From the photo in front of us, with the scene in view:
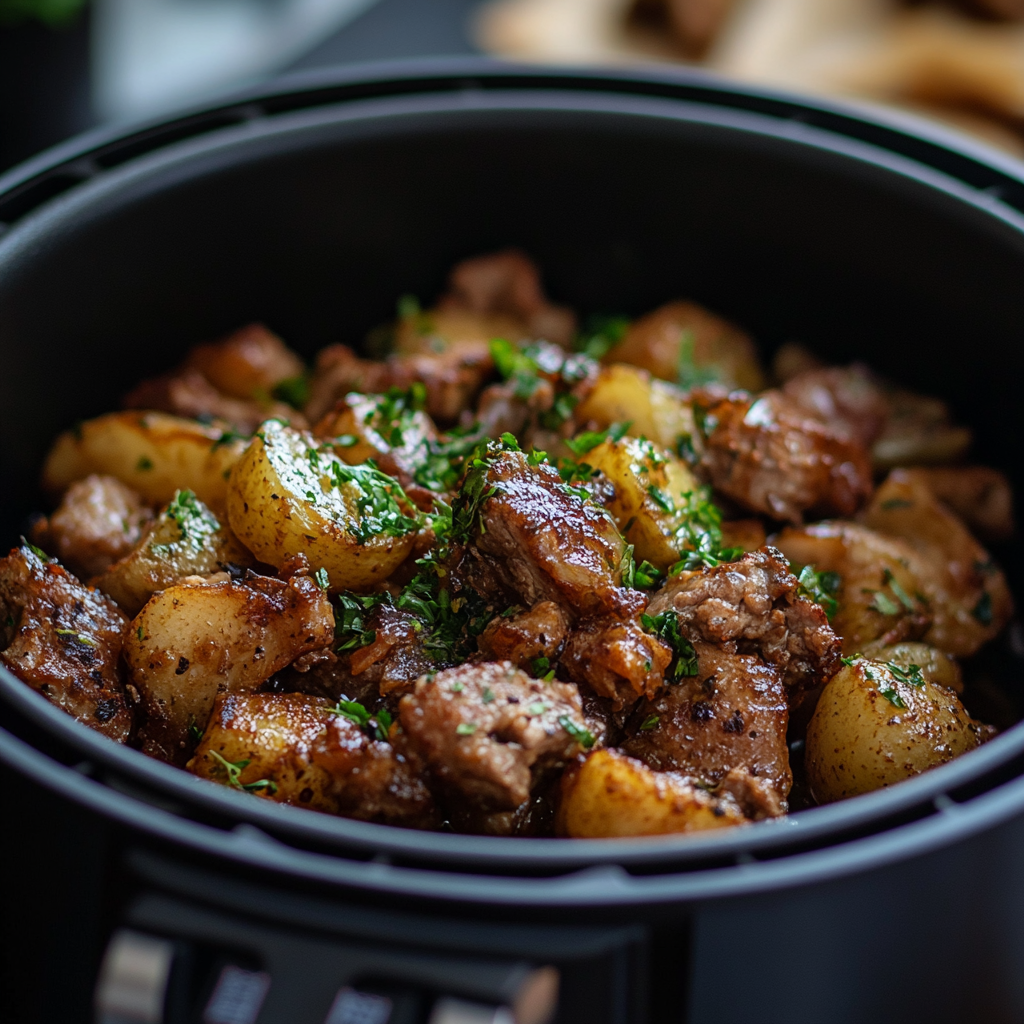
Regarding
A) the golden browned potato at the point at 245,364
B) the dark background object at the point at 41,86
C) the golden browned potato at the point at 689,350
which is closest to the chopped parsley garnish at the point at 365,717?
the golden browned potato at the point at 245,364

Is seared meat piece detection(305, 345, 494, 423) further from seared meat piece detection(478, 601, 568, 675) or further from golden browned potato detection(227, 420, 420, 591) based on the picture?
seared meat piece detection(478, 601, 568, 675)

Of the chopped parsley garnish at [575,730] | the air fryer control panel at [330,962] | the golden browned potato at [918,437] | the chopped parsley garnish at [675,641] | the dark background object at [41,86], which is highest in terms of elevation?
the dark background object at [41,86]

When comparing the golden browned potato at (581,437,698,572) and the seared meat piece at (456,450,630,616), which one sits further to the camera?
the golden browned potato at (581,437,698,572)

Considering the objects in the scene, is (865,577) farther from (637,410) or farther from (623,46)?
(623,46)

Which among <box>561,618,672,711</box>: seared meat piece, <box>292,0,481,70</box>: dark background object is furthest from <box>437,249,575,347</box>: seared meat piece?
<box>292,0,481,70</box>: dark background object

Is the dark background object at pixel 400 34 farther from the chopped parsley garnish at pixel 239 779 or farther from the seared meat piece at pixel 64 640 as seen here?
the chopped parsley garnish at pixel 239 779

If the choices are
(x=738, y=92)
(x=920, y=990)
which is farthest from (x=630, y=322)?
(x=920, y=990)
